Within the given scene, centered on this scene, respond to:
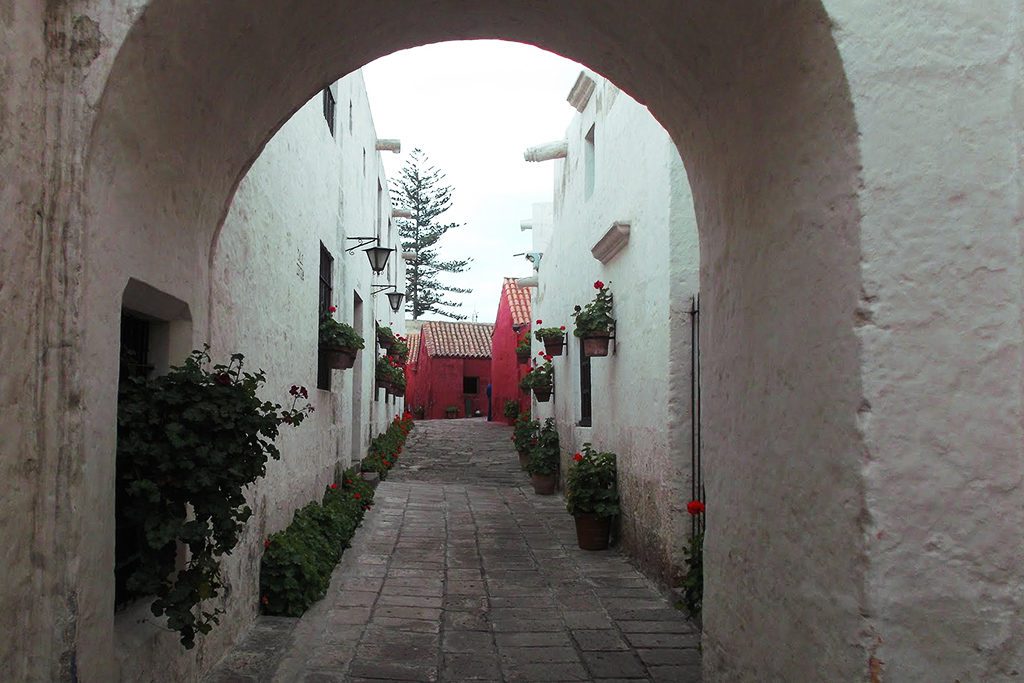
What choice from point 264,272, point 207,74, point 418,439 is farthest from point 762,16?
point 418,439

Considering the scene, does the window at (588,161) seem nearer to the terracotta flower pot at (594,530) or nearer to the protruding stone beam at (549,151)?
the protruding stone beam at (549,151)

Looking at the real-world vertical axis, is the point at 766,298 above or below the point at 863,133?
below

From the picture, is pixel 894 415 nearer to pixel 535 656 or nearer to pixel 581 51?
pixel 581 51

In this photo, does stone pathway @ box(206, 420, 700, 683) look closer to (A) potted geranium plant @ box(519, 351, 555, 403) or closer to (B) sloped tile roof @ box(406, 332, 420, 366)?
(A) potted geranium plant @ box(519, 351, 555, 403)

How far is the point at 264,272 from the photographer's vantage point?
5.06m

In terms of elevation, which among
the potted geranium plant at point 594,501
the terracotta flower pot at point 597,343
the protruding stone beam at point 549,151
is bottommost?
the potted geranium plant at point 594,501

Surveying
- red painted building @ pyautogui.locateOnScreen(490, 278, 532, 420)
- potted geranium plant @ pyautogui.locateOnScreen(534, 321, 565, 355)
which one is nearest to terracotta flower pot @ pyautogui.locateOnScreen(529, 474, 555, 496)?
potted geranium plant @ pyautogui.locateOnScreen(534, 321, 565, 355)

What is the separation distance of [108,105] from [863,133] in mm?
2232

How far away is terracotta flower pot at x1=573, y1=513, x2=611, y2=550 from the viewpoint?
24.2 feet

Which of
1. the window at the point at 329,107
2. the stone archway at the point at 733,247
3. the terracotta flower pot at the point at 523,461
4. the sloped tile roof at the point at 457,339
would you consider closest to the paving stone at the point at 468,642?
the stone archway at the point at 733,247

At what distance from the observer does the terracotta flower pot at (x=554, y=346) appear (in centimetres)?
1075

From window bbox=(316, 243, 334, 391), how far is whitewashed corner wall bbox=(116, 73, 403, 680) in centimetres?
9

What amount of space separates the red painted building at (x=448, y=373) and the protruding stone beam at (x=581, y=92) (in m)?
19.9

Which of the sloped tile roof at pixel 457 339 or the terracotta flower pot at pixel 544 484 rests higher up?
the sloped tile roof at pixel 457 339
